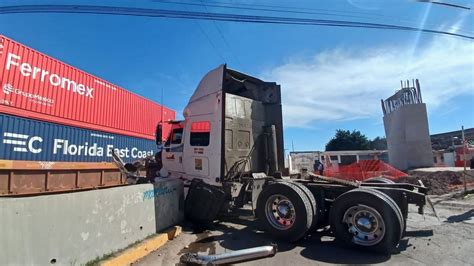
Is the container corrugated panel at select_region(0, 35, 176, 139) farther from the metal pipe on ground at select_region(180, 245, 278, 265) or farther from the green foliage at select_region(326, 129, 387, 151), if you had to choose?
the green foliage at select_region(326, 129, 387, 151)

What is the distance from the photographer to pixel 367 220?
18.0 feet

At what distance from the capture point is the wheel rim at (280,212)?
6215mm

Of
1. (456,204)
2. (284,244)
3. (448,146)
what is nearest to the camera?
(284,244)

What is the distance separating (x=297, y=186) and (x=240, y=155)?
7.25ft

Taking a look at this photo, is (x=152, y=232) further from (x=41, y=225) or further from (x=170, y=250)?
(x=41, y=225)

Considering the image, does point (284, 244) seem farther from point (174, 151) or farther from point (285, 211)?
point (174, 151)

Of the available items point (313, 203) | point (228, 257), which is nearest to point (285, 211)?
point (313, 203)

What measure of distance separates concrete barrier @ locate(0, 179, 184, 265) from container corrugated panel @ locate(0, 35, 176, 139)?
4599 millimetres

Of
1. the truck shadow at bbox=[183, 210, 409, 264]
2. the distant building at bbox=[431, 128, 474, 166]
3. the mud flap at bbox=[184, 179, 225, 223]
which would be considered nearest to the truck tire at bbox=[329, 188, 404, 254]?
the truck shadow at bbox=[183, 210, 409, 264]

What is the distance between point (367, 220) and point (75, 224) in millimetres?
4620

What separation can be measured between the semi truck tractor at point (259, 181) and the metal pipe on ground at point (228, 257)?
0.91 m

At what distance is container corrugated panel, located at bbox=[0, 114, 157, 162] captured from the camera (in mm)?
9977

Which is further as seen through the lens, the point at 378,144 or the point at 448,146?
the point at 378,144

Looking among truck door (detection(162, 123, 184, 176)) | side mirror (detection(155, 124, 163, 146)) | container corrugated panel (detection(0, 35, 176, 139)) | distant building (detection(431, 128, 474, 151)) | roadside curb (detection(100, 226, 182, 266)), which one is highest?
distant building (detection(431, 128, 474, 151))
